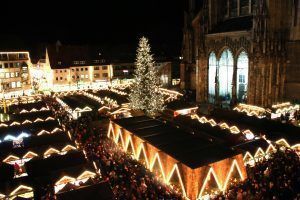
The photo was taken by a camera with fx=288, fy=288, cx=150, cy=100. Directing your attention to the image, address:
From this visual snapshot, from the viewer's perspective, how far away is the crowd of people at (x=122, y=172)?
14.3 metres

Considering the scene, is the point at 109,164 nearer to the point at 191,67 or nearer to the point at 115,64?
the point at 191,67

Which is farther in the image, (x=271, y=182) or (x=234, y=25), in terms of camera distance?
(x=234, y=25)

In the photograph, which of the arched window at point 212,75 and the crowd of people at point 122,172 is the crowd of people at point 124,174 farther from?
the arched window at point 212,75

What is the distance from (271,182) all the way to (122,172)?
26.5 ft

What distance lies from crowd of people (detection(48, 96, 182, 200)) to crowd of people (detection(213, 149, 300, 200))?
298 cm

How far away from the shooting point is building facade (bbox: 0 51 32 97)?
55.2 metres

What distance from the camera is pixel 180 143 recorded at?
1725 cm

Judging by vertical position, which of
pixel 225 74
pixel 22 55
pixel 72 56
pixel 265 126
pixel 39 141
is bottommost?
pixel 39 141

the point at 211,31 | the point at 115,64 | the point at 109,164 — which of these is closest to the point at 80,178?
the point at 109,164

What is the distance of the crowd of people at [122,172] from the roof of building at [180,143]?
1792mm

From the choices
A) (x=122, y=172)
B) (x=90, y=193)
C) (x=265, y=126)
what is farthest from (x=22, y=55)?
(x=90, y=193)

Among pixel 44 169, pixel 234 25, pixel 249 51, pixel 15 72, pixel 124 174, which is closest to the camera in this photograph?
pixel 44 169

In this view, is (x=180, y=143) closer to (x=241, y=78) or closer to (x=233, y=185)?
(x=233, y=185)

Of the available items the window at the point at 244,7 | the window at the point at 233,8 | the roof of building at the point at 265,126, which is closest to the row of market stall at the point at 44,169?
the roof of building at the point at 265,126
